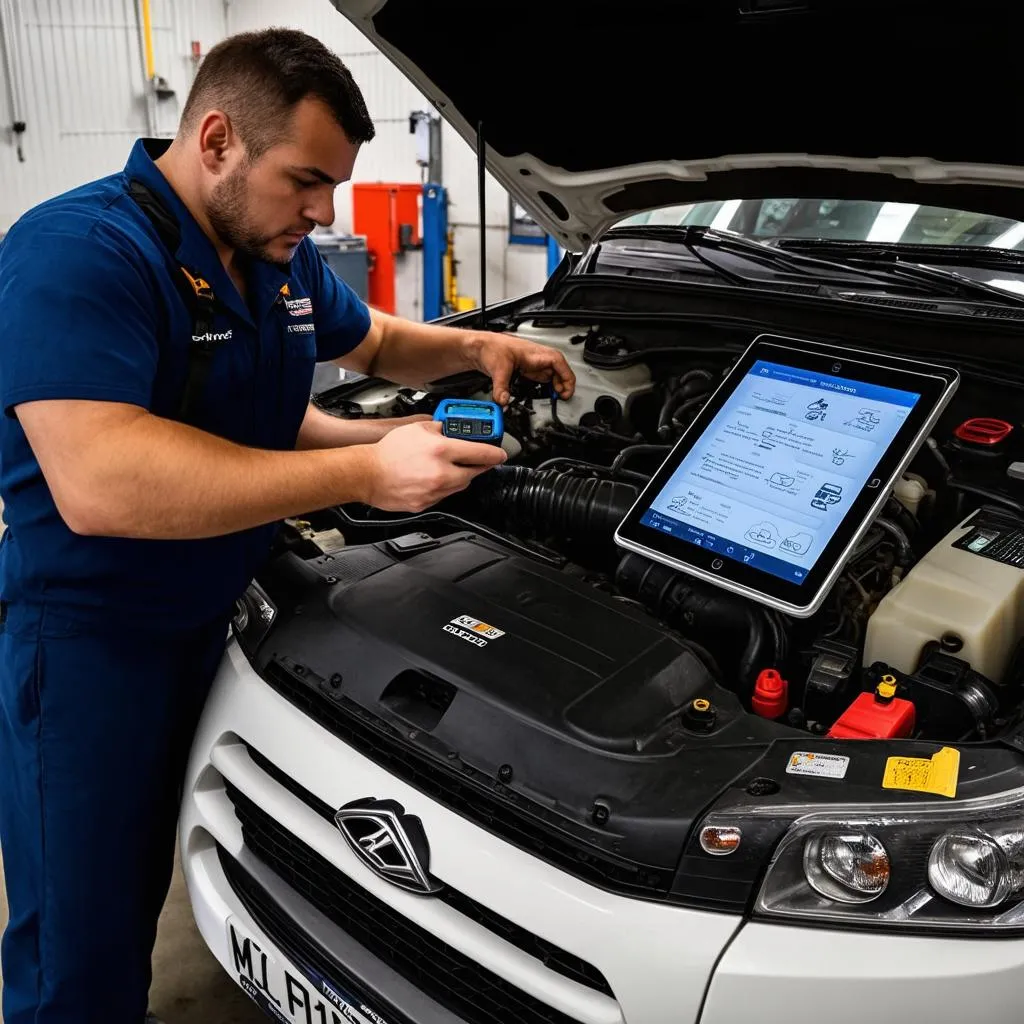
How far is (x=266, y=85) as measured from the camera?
1238mm

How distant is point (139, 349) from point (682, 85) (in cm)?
104

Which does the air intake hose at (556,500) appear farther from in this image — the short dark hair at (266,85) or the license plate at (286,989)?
the license plate at (286,989)

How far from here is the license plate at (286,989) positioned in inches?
46.2

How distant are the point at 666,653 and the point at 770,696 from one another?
0.46 ft

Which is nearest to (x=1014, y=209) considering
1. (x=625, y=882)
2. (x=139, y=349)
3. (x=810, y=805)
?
(x=810, y=805)

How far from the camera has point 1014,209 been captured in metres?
1.56

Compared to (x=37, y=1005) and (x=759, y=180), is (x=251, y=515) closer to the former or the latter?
(x=37, y=1005)

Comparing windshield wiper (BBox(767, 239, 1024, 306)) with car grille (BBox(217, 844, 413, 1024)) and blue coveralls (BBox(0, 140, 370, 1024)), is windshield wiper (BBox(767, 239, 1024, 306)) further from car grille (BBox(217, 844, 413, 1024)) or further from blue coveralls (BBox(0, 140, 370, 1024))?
car grille (BBox(217, 844, 413, 1024))

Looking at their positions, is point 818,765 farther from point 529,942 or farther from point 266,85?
point 266,85

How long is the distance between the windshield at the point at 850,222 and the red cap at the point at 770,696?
0.99m

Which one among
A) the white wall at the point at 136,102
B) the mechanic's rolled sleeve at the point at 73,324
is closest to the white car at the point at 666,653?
the mechanic's rolled sleeve at the point at 73,324

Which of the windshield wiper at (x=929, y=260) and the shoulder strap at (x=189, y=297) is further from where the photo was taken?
the windshield wiper at (x=929, y=260)

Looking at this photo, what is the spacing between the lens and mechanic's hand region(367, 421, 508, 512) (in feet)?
3.99

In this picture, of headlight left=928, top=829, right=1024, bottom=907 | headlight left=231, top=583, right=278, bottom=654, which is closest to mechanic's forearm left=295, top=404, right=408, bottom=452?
headlight left=231, top=583, right=278, bottom=654
